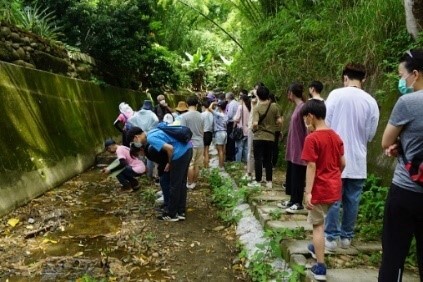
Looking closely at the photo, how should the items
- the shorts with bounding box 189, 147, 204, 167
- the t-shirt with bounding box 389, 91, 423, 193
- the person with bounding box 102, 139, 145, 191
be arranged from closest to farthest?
1. the t-shirt with bounding box 389, 91, 423, 193
2. the person with bounding box 102, 139, 145, 191
3. the shorts with bounding box 189, 147, 204, 167

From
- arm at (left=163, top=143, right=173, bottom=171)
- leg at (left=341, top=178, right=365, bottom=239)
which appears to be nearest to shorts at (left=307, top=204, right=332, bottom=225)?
leg at (left=341, top=178, right=365, bottom=239)

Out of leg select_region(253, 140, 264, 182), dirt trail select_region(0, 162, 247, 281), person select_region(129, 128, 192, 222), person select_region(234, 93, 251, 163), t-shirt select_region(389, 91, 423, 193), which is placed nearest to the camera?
t-shirt select_region(389, 91, 423, 193)

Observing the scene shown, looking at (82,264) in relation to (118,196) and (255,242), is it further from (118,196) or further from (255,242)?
(118,196)

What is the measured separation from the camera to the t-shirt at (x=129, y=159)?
22.3ft

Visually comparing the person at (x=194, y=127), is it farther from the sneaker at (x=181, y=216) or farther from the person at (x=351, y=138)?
the person at (x=351, y=138)

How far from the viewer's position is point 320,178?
10.1 feet

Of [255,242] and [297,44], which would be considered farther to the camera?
[297,44]

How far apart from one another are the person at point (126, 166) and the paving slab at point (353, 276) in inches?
172

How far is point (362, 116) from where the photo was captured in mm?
3570

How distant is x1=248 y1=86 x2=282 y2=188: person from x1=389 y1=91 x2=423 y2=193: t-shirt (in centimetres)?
359

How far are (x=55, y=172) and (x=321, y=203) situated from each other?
530 cm

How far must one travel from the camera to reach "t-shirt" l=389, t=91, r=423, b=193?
7.11ft

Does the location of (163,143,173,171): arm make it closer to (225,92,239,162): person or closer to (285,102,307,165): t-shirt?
(285,102,307,165): t-shirt

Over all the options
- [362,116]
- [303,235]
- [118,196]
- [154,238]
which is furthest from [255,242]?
[118,196]
